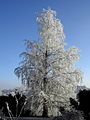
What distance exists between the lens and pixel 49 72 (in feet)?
124

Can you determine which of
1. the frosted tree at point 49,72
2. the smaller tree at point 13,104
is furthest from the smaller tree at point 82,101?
the smaller tree at point 13,104

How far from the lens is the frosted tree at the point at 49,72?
37062mm

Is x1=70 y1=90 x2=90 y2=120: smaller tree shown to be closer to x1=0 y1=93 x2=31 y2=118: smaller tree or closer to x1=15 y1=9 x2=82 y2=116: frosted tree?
x1=15 y1=9 x2=82 y2=116: frosted tree

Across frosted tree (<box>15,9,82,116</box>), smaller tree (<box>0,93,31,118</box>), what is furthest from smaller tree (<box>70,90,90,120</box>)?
smaller tree (<box>0,93,31,118</box>)

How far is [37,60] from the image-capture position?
37.5m

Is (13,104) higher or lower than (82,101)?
higher

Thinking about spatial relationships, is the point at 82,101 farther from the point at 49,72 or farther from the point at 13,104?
the point at 13,104

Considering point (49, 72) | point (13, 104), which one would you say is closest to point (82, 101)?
point (49, 72)

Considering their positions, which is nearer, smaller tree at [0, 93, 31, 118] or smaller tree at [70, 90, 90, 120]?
smaller tree at [70, 90, 90, 120]

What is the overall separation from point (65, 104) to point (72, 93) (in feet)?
4.55

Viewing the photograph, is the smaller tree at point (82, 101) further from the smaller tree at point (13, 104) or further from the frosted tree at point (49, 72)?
the smaller tree at point (13, 104)

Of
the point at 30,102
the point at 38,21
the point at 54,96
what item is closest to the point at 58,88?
the point at 54,96

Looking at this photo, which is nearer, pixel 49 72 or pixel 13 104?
pixel 49 72

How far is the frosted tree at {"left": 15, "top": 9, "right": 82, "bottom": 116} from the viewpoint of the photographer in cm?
3706
